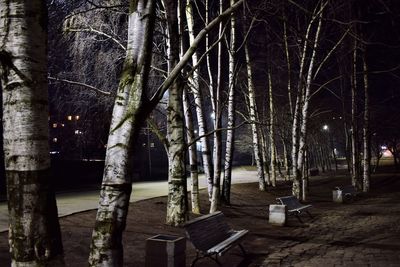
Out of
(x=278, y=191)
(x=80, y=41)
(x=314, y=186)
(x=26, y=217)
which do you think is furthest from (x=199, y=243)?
(x=314, y=186)

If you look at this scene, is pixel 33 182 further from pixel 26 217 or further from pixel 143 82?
pixel 143 82

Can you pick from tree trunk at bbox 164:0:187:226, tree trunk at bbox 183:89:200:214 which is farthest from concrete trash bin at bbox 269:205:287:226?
tree trunk at bbox 164:0:187:226

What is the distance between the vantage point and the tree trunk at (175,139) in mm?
11648

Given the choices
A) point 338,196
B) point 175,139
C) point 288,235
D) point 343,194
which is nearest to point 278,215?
point 288,235

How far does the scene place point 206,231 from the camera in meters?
8.09

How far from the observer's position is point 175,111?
11609 mm

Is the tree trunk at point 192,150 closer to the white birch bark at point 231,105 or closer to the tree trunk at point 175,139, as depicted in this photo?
the tree trunk at point 175,139

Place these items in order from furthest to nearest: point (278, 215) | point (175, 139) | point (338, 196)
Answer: point (338, 196), point (278, 215), point (175, 139)

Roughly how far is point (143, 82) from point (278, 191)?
20675mm

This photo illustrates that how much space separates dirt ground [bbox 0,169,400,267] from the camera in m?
8.37

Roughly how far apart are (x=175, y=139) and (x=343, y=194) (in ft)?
33.7

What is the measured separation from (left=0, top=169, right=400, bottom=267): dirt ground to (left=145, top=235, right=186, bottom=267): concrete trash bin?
152 cm

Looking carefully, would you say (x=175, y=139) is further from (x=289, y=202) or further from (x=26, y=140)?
(x=26, y=140)

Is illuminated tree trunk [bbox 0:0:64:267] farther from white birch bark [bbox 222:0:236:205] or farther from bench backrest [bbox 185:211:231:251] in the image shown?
white birch bark [bbox 222:0:236:205]
